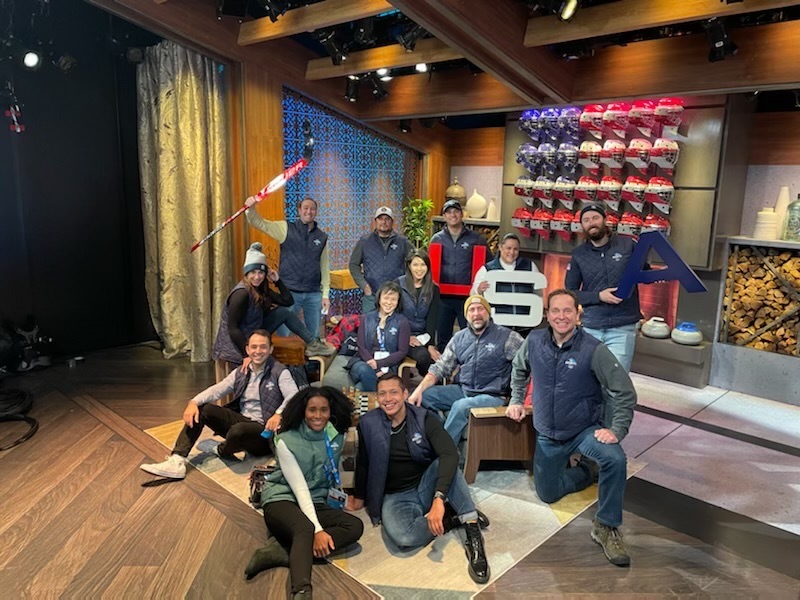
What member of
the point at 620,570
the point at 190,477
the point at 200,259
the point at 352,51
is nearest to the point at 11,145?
the point at 200,259

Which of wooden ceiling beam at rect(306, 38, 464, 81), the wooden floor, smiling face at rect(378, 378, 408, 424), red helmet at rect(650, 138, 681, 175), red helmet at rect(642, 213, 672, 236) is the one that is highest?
wooden ceiling beam at rect(306, 38, 464, 81)

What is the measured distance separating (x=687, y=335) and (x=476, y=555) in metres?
3.36

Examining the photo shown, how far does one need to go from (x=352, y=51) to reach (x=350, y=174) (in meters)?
1.57

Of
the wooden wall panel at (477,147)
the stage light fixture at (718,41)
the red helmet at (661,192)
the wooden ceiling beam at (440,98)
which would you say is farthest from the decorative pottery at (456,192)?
the stage light fixture at (718,41)

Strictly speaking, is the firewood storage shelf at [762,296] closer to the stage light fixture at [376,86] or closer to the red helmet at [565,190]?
the red helmet at [565,190]

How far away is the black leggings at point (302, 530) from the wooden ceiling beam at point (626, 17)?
3.02 metres

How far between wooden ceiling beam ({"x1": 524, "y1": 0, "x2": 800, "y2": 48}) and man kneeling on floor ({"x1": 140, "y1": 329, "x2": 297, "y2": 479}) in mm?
2548

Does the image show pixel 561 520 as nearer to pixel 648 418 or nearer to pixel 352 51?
pixel 648 418

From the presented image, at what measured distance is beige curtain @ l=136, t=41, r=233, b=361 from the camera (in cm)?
519

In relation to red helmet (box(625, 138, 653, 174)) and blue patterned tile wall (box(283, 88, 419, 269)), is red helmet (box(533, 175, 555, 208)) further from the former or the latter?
blue patterned tile wall (box(283, 88, 419, 269))

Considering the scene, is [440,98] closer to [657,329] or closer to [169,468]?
[657,329]

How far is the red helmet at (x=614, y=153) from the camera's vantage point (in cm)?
518

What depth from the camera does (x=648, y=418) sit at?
172 inches

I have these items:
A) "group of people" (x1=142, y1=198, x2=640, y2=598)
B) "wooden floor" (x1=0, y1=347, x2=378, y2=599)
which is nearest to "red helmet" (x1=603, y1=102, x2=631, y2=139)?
"group of people" (x1=142, y1=198, x2=640, y2=598)
